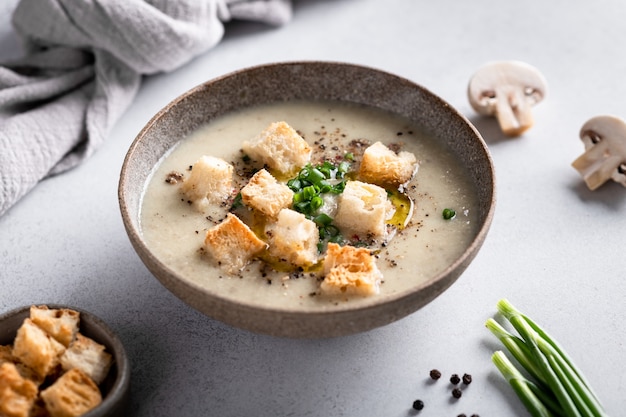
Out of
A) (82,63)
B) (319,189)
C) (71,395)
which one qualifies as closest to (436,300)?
(319,189)

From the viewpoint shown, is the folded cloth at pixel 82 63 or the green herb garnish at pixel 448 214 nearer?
→ the green herb garnish at pixel 448 214

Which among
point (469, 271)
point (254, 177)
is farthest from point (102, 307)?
point (469, 271)

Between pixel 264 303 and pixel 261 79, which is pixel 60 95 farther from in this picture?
pixel 264 303

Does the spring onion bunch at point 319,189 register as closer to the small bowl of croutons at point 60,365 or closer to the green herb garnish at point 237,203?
the green herb garnish at point 237,203

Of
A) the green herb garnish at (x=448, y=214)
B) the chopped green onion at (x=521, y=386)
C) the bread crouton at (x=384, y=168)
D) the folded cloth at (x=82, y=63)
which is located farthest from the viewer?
the folded cloth at (x=82, y=63)

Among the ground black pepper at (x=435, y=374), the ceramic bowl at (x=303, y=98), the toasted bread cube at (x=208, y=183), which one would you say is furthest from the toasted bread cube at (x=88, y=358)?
the ground black pepper at (x=435, y=374)

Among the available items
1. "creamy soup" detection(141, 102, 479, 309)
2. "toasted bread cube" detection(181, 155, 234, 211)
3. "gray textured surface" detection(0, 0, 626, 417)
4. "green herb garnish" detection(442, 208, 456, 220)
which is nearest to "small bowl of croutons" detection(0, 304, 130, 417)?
"gray textured surface" detection(0, 0, 626, 417)

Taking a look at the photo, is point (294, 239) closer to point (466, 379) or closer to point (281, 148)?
point (281, 148)
